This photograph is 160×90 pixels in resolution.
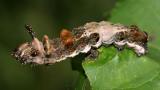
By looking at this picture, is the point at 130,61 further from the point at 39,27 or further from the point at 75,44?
the point at 39,27

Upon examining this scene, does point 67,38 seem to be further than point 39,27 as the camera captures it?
No

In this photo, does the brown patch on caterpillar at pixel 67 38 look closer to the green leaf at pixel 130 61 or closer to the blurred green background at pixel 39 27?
the green leaf at pixel 130 61

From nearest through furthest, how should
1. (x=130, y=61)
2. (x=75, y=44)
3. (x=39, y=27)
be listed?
1. (x=130, y=61)
2. (x=75, y=44)
3. (x=39, y=27)

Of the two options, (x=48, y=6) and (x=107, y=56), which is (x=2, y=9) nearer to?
(x=48, y=6)

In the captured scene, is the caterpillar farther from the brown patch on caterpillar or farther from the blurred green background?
the blurred green background

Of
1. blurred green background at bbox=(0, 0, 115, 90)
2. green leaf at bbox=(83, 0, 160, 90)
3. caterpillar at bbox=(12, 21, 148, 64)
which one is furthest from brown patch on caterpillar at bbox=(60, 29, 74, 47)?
blurred green background at bbox=(0, 0, 115, 90)

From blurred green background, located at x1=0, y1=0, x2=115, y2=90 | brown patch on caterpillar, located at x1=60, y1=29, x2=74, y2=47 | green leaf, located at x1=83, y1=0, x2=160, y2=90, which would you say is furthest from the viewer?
blurred green background, located at x1=0, y1=0, x2=115, y2=90

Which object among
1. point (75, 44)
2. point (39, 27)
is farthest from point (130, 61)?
point (39, 27)
